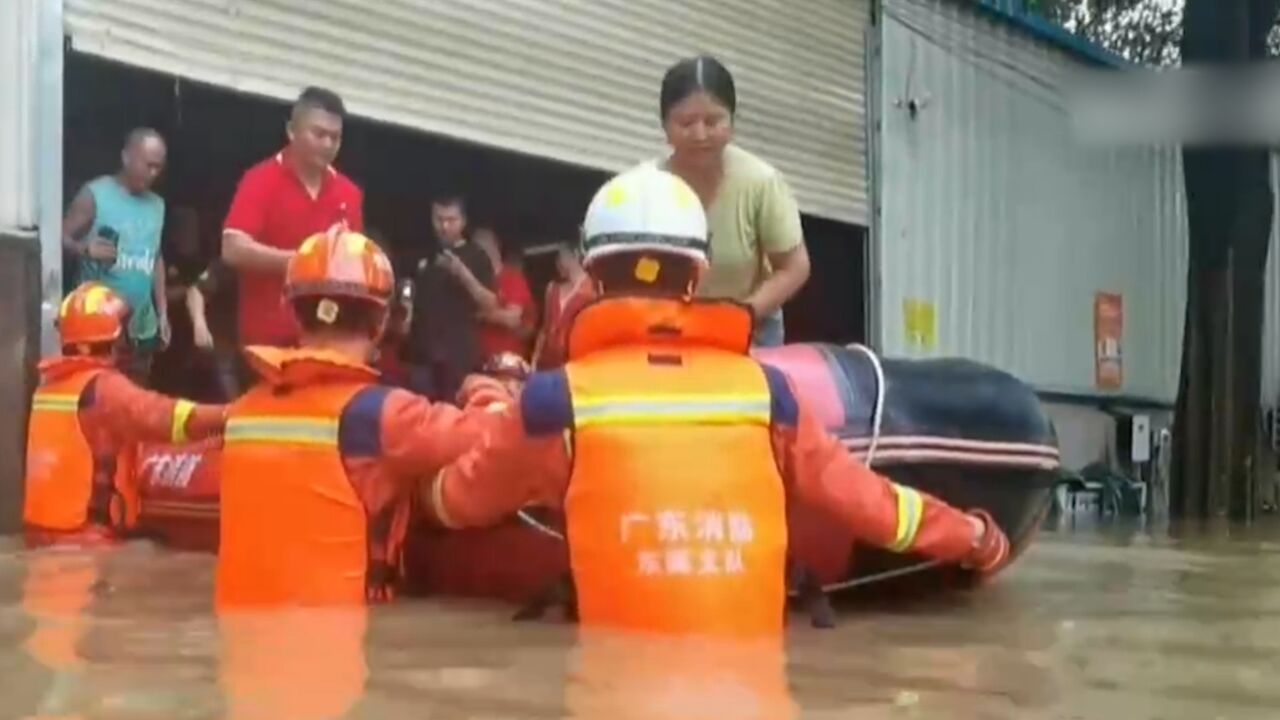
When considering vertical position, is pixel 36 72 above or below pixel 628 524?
above

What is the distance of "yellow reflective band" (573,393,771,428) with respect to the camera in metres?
3.72

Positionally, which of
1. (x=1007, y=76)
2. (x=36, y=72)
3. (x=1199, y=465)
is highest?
(x=1007, y=76)

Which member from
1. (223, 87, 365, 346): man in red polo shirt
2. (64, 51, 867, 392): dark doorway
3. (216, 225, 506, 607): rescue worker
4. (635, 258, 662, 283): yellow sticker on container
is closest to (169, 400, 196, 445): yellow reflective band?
(223, 87, 365, 346): man in red polo shirt

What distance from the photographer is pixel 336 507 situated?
4.37 metres

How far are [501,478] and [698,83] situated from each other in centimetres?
123

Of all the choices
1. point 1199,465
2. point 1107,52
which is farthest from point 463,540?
point 1107,52

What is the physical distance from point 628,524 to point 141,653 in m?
0.97

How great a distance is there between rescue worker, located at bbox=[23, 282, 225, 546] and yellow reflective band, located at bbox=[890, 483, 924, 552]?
10.6 ft

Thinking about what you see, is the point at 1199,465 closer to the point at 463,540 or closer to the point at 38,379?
the point at 38,379

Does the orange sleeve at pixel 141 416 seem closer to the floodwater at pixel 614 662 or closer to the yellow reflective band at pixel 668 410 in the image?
the floodwater at pixel 614 662

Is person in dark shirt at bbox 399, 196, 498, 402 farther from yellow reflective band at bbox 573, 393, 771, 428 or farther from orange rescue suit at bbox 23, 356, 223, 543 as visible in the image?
yellow reflective band at bbox 573, 393, 771, 428

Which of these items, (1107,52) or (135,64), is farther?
(1107,52)

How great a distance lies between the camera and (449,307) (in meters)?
9.88

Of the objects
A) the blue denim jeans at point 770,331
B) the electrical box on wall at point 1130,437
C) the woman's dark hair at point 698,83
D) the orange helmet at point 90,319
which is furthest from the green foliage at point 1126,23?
the woman's dark hair at point 698,83
